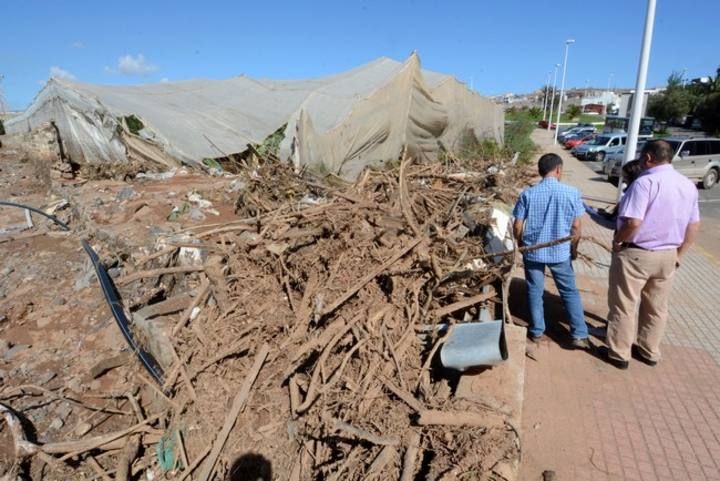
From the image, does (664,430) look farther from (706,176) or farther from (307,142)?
(706,176)

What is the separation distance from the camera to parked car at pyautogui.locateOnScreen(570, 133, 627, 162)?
23872mm

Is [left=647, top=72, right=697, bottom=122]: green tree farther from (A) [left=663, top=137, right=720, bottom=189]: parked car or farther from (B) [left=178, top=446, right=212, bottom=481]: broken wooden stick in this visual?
(B) [left=178, top=446, right=212, bottom=481]: broken wooden stick

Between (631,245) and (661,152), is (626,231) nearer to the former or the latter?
(631,245)

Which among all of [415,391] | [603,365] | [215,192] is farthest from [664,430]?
[215,192]

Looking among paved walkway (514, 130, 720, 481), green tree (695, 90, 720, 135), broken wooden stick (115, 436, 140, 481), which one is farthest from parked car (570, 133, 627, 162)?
broken wooden stick (115, 436, 140, 481)

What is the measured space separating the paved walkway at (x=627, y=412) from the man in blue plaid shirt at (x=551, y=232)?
0.37 meters

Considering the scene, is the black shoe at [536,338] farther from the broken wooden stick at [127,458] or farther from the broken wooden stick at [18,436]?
the broken wooden stick at [18,436]

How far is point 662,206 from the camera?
3178 mm

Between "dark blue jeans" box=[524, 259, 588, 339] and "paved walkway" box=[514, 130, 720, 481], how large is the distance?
0.76ft

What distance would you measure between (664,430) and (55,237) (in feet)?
30.5

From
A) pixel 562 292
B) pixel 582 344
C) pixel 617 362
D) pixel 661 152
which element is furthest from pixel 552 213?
pixel 617 362

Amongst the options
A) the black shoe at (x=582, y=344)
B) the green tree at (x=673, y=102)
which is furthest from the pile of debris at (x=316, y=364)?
the green tree at (x=673, y=102)

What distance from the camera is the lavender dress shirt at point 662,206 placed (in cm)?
317

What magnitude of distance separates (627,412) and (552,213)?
65.7 inches
